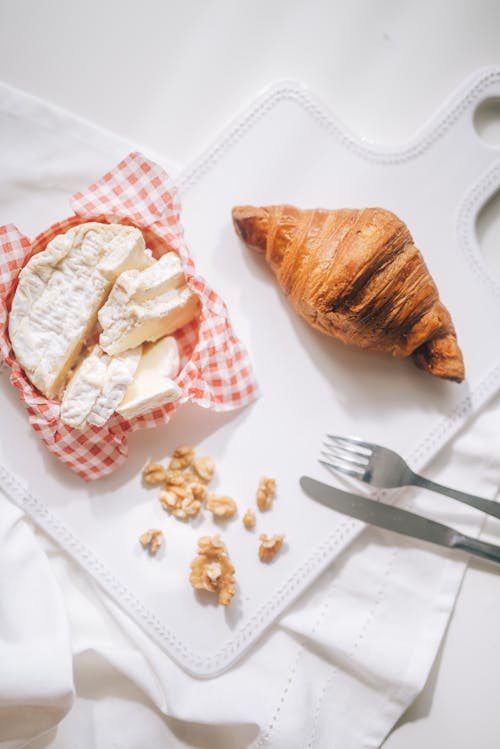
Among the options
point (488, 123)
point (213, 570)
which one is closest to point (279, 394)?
point (213, 570)

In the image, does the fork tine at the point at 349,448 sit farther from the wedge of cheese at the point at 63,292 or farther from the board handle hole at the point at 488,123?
the board handle hole at the point at 488,123

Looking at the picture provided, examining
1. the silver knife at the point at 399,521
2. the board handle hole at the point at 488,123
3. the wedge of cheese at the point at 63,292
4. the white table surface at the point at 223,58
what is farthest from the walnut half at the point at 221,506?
the board handle hole at the point at 488,123

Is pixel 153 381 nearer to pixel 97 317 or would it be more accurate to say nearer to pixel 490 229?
pixel 97 317

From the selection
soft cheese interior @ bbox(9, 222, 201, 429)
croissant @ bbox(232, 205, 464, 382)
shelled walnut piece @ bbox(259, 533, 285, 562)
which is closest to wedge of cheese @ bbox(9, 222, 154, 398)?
soft cheese interior @ bbox(9, 222, 201, 429)

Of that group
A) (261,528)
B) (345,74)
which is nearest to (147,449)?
(261,528)

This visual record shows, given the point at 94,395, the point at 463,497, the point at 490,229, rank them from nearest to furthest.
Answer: the point at 94,395
the point at 463,497
the point at 490,229

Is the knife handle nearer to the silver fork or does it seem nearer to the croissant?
the silver fork

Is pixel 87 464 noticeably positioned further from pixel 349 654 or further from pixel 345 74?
pixel 345 74
